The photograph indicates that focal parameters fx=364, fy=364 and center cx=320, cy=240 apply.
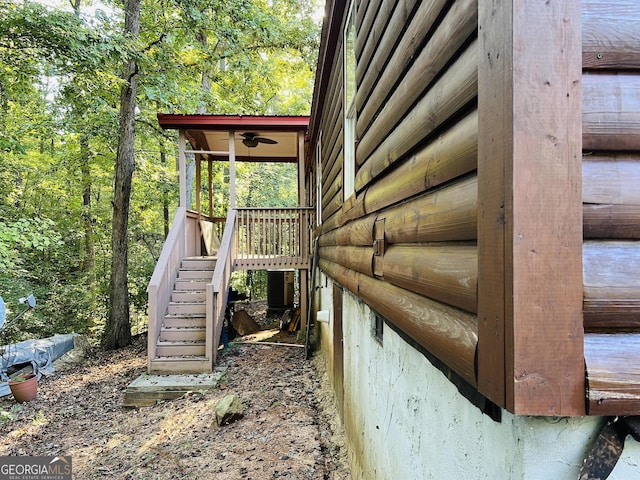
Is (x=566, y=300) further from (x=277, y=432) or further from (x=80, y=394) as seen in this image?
(x=80, y=394)

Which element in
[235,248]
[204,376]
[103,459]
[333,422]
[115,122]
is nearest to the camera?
[103,459]

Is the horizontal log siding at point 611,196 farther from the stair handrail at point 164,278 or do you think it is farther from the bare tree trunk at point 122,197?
the bare tree trunk at point 122,197

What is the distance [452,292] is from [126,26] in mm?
10787

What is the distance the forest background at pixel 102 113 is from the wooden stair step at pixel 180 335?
3220 mm

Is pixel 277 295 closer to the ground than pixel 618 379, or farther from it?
closer to the ground

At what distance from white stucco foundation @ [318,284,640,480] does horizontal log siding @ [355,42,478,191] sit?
0.87 m

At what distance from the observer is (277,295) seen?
1168 cm

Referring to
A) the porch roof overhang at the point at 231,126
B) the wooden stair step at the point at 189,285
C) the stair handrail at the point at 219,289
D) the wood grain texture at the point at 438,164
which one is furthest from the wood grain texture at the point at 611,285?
the porch roof overhang at the point at 231,126

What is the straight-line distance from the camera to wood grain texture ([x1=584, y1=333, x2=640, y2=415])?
0.75 m

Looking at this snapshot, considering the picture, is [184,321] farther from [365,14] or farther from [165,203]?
[165,203]

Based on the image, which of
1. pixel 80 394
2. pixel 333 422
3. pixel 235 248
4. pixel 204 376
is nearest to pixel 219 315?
pixel 204 376

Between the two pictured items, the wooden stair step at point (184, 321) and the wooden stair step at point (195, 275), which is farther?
the wooden stair step at point (195, 275)

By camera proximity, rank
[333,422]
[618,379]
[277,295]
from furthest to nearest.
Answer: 1. [277,295]
2. [333,422]
3. [618,379]

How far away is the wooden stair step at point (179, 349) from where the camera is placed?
6266 millimetres
